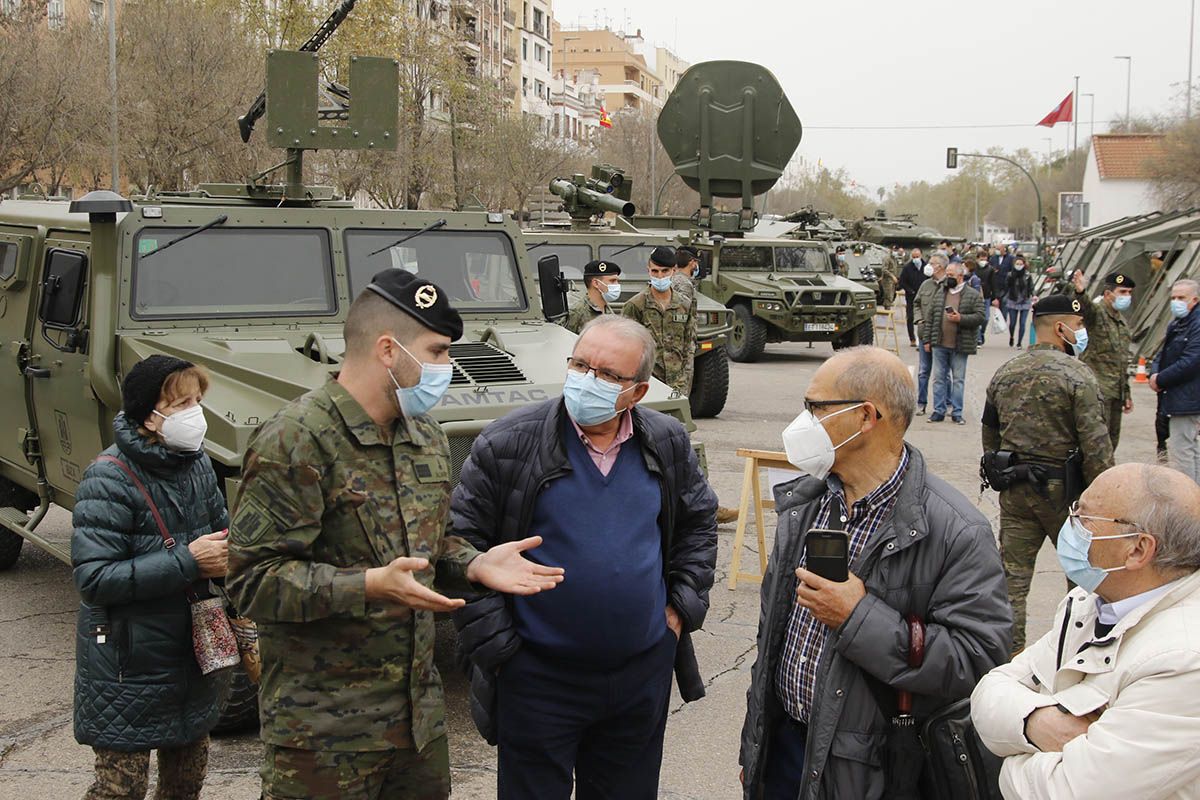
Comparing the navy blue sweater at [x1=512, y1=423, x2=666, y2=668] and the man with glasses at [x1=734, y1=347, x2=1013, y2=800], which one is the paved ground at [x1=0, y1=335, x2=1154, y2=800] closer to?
the navy blue sweater at [x1=512, y1=423, x2=666, y2=668]

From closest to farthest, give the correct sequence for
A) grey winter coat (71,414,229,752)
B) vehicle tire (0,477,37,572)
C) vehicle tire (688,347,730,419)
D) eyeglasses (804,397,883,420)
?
eyeglasses (804,397,883,420), grey winter coat (71,414,229,752), vehicle tire (0,477,37,572), vehicle tire (688,347,730,419)

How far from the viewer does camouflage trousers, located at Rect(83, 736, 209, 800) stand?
3455 mm

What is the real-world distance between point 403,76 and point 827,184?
77.2 meters

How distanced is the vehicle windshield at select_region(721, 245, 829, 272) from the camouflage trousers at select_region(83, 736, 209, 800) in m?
15.4

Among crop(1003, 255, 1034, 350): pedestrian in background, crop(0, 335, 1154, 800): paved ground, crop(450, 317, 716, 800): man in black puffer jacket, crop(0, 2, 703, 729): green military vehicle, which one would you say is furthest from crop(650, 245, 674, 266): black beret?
crop(1003, 255, 1034, 350): pedestrian in background

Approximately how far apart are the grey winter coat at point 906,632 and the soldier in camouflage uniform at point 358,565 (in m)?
0.67

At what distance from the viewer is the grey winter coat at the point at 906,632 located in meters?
2.69

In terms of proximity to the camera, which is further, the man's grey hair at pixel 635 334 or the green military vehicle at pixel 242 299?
the green military vehicle at pixel 242 299

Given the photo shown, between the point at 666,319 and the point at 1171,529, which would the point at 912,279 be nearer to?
the point at 666,319

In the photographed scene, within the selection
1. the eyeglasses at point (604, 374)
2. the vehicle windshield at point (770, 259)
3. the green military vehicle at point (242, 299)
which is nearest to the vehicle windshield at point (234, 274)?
the green military vehicle at point (242, 299)

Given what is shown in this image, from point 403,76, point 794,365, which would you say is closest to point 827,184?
point 403,76

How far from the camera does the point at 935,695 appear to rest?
2.73 m

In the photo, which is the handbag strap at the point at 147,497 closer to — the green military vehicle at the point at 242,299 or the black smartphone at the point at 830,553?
the green military vehicle at the point at 242,299

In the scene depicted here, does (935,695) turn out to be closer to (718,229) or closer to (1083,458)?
(1083,458)
